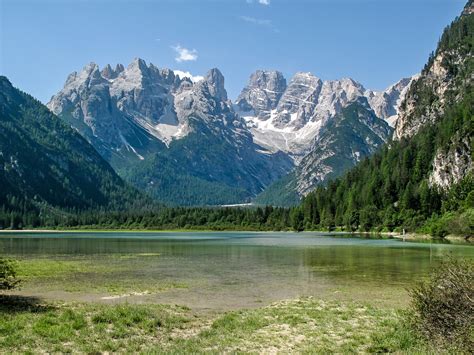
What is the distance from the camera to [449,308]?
1953 cm

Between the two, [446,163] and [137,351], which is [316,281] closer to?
[137,351]

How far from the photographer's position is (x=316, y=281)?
50875 millimetres

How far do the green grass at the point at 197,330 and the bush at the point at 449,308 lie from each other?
3.36 feet

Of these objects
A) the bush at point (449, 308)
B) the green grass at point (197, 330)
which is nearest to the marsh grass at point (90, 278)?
the green grass at point (197, 330)

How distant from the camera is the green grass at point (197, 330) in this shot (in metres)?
22.6

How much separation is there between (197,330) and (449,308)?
1305 centimetres

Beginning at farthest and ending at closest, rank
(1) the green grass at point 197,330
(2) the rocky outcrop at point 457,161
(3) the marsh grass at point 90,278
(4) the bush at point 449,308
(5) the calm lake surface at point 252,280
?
(2) the rocky outcrop at point 457,161 → (3) the marsh grass at point 90,278 → (5) the calm lake surface at point 252,280 → (1) the green grass at point 197,330 → (4) the bush at point 449,308

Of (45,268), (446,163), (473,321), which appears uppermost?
(446,163)

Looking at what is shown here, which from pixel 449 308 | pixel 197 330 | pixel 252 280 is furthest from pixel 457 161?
pixel 449 308

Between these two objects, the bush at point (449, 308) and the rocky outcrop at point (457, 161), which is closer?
the bush at point (449, 308)

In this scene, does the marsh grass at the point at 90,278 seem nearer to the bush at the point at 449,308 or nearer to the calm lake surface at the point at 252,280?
the calm lake surface at the point at 252,280

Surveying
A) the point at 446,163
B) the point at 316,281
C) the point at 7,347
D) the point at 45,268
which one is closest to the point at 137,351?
the point at 7,347

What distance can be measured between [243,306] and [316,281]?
55.1 ft

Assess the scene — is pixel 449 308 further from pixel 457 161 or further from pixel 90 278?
pixel 457 161
